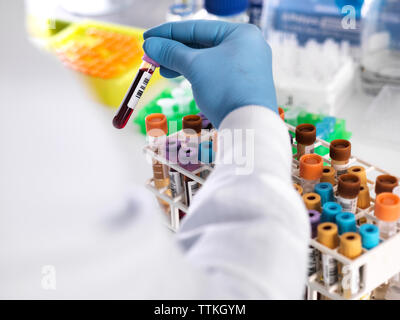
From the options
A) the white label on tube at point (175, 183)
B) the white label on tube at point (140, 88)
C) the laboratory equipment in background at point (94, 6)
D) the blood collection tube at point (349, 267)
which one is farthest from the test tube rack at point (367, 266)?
the laboratory equipment in background at point (94, 6)

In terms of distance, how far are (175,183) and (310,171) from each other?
189 millimetres

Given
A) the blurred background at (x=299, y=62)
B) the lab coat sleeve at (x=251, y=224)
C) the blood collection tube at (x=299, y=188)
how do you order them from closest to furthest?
the lab coat sleeve at (x=251, y=224) → the blood collection tube at (x=299, y=188) → the blurred background at (x=299, y=62)

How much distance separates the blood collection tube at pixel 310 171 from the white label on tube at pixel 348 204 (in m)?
0.05

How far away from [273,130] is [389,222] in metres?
0.18

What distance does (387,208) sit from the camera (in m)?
0.61

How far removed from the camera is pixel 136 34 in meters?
1.29

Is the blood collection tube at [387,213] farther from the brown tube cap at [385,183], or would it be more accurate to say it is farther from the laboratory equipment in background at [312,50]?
the laboratory equipment in background at [312,50]

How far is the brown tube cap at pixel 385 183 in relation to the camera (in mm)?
664

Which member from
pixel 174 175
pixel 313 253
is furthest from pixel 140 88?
pixel 313 253

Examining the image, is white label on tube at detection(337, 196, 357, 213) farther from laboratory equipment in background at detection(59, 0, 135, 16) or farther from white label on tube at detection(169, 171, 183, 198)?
laboratory equipment in background at detection(59, 0, 135, 16)

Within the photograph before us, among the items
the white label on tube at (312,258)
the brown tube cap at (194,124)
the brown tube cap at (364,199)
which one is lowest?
the white label on tube at (312,258)

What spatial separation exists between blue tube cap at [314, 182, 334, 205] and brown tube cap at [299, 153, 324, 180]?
0.8 inches

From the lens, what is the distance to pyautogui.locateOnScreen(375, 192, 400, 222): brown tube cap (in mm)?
613
